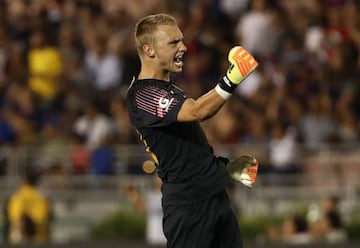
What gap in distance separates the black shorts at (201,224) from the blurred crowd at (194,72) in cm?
755

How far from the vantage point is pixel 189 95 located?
1515 centimetres

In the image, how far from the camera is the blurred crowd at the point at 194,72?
1467cm

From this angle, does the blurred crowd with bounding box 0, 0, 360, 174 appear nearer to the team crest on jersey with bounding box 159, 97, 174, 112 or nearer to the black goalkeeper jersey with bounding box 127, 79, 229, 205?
the black goalkeeper jersey with bounding box 127, 79, 229, 205

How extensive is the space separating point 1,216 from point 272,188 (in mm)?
3362

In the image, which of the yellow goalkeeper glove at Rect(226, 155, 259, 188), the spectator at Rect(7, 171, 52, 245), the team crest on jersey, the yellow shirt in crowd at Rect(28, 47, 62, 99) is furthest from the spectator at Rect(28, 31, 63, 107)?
the team crest on jersey

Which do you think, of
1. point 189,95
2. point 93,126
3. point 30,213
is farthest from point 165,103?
point 93,126

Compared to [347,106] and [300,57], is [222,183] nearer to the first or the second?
[347,106]

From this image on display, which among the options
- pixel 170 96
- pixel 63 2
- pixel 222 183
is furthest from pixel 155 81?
pixel 63 2

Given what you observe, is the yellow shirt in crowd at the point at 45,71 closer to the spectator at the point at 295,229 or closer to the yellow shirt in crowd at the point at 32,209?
the yellow shirt in crowd at the point at 32,209

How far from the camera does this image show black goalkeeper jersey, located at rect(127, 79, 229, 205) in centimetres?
656

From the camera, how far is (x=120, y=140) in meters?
15.3

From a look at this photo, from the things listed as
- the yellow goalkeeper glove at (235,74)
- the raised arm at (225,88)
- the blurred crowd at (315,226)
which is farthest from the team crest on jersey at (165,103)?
the blurred crowd at (315,226)

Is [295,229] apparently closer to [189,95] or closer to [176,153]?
[189,95]

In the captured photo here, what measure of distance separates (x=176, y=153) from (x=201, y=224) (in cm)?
43
